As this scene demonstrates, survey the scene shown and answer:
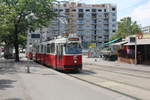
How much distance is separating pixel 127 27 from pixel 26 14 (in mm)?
58111

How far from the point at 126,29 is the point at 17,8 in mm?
59681

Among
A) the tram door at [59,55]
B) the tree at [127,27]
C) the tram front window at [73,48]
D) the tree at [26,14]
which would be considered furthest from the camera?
the tree at [127,27]

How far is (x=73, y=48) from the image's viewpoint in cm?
2055

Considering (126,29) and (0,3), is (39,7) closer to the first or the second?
(0,3)

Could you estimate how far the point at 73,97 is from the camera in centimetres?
973

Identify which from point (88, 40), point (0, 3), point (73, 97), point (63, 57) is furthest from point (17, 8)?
point (88, 40)

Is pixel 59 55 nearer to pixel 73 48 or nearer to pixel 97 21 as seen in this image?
pixel 73 48

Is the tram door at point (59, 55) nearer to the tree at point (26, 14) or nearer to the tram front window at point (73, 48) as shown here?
the tram front window at point (73, 48)

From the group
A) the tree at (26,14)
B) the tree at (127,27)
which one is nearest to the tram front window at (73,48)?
the tree at (26,14)

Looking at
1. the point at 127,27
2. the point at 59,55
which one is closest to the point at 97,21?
the point at 127,27

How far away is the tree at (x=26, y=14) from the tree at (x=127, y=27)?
5525 centimetres

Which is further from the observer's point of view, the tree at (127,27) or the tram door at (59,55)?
the tree at (127,27)

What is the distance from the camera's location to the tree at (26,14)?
32.5 metres

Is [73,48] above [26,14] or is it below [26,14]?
below
